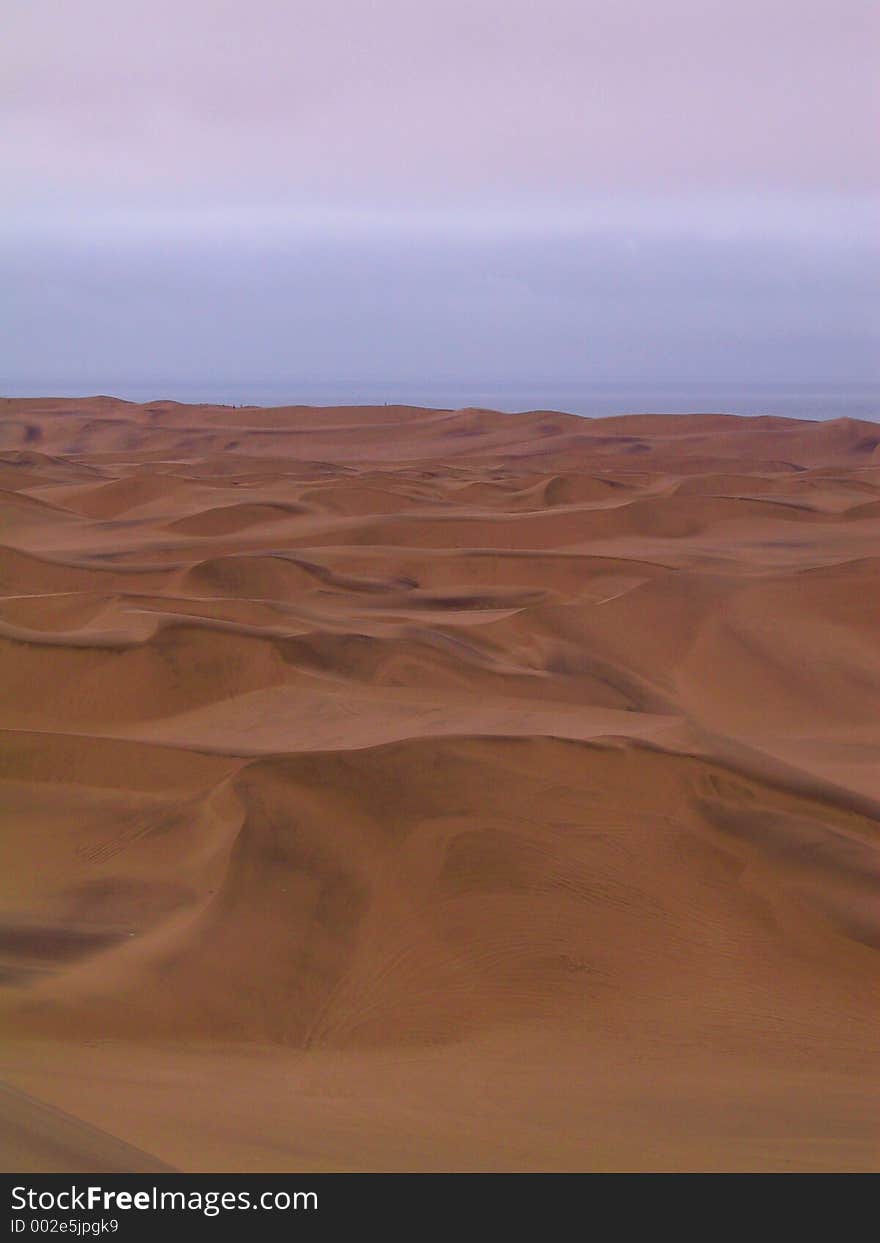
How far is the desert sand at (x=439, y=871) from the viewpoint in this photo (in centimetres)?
388

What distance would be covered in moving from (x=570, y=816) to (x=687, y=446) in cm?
2517

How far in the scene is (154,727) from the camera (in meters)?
7.98

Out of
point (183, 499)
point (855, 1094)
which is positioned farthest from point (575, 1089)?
point (183, 499)

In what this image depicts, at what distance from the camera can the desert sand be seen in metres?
3.88

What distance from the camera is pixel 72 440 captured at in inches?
1292

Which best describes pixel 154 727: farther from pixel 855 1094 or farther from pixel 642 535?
pixel 642 535

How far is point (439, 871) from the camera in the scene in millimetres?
5555

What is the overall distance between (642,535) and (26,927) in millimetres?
11329

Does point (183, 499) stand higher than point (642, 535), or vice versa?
point (183, 499)

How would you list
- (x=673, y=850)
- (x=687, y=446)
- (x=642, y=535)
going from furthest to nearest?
(x=687, y=446) → (x=642, y=535) → (x=673, y=850)

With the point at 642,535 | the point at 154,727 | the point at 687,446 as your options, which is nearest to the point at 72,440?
the point at 687,446
